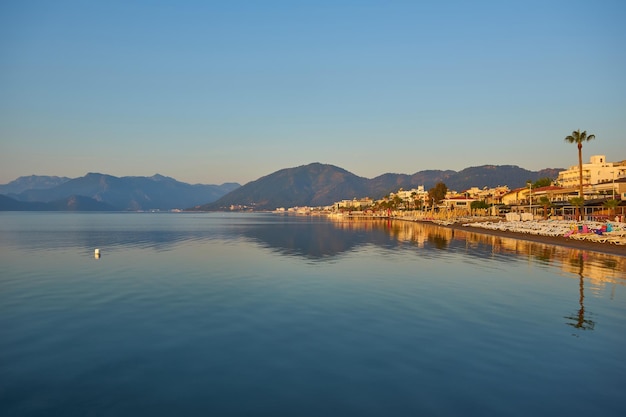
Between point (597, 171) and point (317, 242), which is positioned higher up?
point (597, 171)

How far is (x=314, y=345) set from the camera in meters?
14.6

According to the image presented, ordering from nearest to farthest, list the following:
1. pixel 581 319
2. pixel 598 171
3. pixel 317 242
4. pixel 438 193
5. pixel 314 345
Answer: pixel 314 345 < pixel 581 319 < pixel 317 242 < pixel 598 171 < pixel 438 193

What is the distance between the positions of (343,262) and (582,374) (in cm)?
2733

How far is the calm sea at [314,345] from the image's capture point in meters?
10.2

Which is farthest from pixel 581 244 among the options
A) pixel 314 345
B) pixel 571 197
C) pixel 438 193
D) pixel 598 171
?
pixel 438 193

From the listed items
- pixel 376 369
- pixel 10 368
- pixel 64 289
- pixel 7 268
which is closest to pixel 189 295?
pixel 64 289

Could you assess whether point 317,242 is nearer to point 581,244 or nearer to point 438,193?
point 581,244

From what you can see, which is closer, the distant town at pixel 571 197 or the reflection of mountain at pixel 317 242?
the reflection of mountain at pixel 317 242

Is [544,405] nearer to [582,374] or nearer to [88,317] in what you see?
[582,374]

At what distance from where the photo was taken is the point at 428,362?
42.1 ft

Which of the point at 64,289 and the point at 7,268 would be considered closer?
the point at 64,289

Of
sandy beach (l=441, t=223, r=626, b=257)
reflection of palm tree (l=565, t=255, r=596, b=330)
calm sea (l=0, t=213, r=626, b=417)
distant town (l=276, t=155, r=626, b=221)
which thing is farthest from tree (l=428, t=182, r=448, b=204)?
reflection of palm tree (l=565, t=255, r=596, b=330)

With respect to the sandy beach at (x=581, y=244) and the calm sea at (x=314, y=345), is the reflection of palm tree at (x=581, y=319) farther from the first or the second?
the sandy beach at (x=581, y=244)

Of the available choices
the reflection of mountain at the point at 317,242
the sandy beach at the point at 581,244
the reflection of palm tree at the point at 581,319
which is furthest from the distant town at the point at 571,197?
the reflection of palm tree at the point at 581,319
